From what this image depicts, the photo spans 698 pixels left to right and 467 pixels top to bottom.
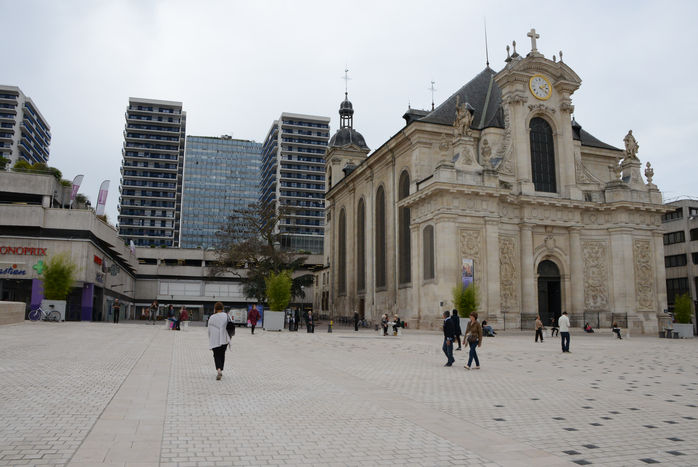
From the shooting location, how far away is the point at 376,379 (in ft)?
39.7

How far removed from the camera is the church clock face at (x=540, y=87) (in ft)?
142

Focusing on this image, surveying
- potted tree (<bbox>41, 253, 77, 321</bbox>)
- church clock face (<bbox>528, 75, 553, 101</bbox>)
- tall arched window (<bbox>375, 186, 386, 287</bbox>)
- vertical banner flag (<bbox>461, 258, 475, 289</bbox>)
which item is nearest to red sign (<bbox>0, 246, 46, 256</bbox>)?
potted tree (<bbox>41, 253, 77, 321</bbox>)

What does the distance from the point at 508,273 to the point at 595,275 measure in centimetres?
Result: 841

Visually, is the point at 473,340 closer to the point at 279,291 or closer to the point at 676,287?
the point at 279,291

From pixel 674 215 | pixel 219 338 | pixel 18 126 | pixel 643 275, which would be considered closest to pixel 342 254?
pixel 643 275

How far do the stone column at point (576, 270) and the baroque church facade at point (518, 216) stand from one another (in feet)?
0.26

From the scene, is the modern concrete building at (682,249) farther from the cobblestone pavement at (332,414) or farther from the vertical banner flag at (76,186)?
the vertical banner flag at (76,186)

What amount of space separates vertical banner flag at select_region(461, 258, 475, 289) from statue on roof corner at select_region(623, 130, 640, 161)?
1881cm

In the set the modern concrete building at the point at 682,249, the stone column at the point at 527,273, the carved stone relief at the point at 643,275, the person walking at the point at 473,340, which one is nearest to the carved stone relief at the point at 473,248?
the stone column at the point at 527,273

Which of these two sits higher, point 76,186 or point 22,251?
point 76,186

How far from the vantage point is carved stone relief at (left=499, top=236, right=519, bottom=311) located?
3912cm

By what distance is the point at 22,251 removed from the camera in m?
42.9

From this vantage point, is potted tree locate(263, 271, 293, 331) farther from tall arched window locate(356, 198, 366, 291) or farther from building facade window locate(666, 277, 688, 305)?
building facade window locate(666, 277, 688, 305)

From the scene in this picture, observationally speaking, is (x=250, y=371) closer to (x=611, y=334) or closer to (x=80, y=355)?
(x=80, y=355)
